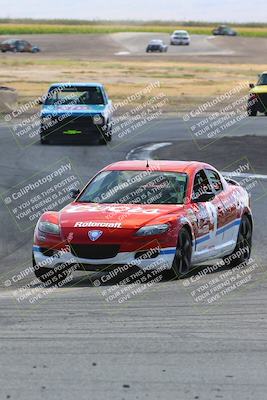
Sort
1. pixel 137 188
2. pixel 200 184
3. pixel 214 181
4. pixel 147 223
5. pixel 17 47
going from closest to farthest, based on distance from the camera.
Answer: pixel 147 223
pixel 137 188
pixel 200 184
pixel 214 181
pixel 17 47

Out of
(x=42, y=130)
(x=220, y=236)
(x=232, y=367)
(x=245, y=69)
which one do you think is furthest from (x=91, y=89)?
(x=245, y=69)

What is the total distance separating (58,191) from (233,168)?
17.8 feet

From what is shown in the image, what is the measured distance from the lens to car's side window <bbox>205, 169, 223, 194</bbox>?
14.0 m

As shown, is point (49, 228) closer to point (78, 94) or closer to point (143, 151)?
point (143, 151)

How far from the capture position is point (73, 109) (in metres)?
31.5

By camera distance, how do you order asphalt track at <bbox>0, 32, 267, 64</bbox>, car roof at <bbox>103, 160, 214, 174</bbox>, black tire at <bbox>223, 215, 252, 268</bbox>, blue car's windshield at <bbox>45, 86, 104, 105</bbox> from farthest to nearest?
asphalt track at <bbox>0, 32, 267, 64</bbox> → blue car's windshield at <bbox>45, 86, 104, 105</bbox> → black tire at <bbox>223, 215, 252, 268</bbox> → car roof at <bbox>103, 160, 214, 174</bbox>

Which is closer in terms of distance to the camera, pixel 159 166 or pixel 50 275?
pixel 50 275

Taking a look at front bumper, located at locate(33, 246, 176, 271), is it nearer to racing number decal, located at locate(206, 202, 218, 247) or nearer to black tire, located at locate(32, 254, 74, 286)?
black tire, located at locate(32, 254, 74, 286)

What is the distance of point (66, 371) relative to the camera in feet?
23.4

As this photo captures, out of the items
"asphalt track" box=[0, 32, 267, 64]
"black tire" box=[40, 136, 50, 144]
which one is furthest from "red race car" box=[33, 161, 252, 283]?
"asphalt track" box=[0, 32, 267, 64]

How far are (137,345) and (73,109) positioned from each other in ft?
78.1

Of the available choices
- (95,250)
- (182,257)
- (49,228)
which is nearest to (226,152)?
(182,257)

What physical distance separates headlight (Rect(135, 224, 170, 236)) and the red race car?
0.01 metres

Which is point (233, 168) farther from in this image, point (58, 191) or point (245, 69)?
point (245, 69)
